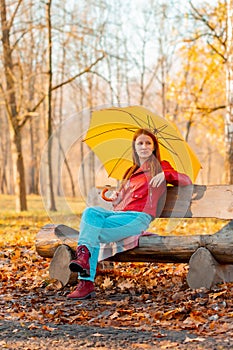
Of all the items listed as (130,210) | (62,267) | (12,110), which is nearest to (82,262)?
(62,267)

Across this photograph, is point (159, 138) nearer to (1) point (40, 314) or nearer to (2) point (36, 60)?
(1) point (40, 314)

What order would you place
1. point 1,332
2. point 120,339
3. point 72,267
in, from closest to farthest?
1. point 120,339
2. point 1,332
3. point 72,267

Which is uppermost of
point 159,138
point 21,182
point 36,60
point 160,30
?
point 160,30

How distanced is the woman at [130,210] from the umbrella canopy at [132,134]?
0.32 m

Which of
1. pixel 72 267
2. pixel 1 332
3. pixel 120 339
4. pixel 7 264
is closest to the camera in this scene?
pixel 120 339

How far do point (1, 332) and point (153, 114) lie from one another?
3.12 m

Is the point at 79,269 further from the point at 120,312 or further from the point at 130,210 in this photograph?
the point at 130,210

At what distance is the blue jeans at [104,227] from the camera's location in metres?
5.50

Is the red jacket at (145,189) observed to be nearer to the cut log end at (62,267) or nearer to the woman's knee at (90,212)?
the woman's knee at (90,212)

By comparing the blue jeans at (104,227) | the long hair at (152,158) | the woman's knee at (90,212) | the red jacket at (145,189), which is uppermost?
the long hair at (152,158)

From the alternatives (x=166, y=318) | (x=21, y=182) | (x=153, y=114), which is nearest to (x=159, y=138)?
(x=153, y=114)

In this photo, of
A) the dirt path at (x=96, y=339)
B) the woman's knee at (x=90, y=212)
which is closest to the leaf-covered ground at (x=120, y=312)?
the dirt path at (x=96, y=339)

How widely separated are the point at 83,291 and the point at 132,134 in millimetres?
2213

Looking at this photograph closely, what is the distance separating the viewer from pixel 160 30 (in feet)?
97.1
